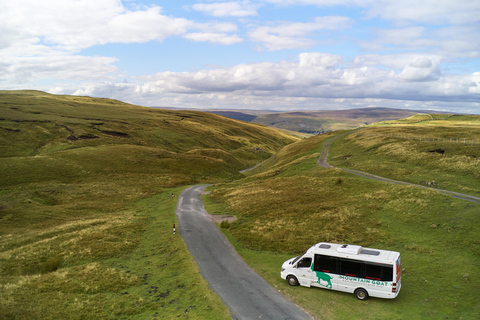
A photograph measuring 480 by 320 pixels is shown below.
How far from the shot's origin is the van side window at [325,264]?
749 inches

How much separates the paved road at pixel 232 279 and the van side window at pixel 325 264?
335 cm

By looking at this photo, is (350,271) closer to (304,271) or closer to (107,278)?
(304,271)

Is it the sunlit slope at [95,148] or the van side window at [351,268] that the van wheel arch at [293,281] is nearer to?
the van side window at [351,268]

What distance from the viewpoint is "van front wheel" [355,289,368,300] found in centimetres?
1803

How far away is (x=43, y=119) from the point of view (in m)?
128

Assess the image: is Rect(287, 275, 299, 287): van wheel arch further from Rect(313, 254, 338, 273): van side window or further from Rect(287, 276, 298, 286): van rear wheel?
Rect(313, 254, 338, 273): van side window

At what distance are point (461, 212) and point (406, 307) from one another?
18.1 metres

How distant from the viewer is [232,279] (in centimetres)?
2172

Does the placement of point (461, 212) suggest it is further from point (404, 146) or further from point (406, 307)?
point (404, 146)

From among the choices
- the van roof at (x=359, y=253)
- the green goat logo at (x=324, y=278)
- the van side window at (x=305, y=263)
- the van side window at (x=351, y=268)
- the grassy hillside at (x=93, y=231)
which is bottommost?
the grassy hillside at (x=93, y=231)

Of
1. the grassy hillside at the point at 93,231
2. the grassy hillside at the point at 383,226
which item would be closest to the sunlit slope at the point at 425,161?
the grassy hillside at the point at 383,226

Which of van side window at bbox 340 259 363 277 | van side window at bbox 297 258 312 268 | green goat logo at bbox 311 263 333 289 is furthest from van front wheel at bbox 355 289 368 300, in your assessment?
van side window at bbox 297 258 312 268

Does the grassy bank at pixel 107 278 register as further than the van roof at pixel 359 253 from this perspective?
No

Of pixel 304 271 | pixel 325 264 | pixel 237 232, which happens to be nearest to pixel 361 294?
pixel 325 264
